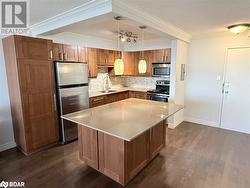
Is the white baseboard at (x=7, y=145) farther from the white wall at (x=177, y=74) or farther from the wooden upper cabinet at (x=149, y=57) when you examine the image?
the wooden upper cabinet at (x=149, y=57)

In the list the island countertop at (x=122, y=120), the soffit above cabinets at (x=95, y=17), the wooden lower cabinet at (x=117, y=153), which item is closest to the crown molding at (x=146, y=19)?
the soffit above cabinets at (x=95, y=17)

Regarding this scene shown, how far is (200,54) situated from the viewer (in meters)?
4.39

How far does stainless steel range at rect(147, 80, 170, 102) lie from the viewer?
178 inches

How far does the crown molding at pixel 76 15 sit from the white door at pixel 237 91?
356 cm

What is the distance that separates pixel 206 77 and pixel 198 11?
2385mm

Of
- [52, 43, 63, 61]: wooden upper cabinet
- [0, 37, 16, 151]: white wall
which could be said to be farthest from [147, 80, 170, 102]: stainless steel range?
[0, 37, 16, 151]: white wall

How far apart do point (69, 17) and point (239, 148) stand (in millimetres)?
4043

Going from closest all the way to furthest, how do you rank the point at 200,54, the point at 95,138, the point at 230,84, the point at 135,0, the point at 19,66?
the point at 135,0, the point at 95,138, the point at 19,66, the point at 230,84, the point at 200,54

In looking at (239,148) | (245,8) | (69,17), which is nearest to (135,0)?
(69,17)

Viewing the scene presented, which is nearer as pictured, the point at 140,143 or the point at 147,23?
the point at 140,143

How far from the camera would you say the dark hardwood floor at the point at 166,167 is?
2.25 meters

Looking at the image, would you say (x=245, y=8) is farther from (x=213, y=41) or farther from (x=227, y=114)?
Answer: (x=227, y=114)

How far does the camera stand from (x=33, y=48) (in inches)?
113

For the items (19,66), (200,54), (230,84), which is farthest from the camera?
(200,54)
